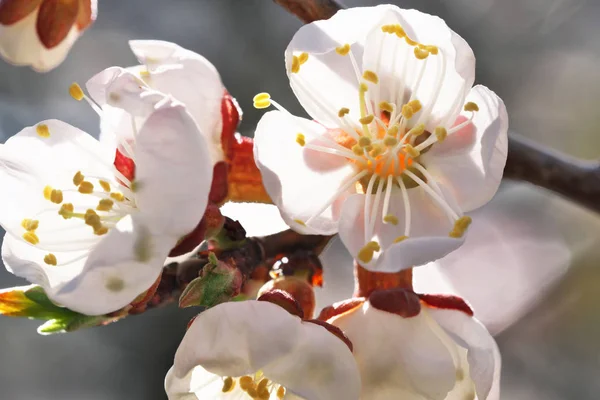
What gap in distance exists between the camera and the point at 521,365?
3.45 meters

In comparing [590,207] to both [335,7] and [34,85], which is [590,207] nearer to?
[335,7]

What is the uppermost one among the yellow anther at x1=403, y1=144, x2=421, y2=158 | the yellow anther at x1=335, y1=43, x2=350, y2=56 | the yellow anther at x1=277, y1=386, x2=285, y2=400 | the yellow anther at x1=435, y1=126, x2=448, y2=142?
the yellow anther at x1=335, y1=43, x2=350, y2=56

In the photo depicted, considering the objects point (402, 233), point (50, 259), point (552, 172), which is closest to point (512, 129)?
point (552, 172)

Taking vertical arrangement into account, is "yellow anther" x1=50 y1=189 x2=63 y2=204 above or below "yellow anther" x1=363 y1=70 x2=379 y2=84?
above

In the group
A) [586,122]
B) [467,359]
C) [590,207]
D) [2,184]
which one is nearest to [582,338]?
[586,122]

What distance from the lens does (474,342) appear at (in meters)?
1.08

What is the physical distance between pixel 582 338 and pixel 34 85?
2682mm

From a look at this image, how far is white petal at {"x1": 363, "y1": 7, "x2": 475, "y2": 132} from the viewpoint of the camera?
3.59 feet

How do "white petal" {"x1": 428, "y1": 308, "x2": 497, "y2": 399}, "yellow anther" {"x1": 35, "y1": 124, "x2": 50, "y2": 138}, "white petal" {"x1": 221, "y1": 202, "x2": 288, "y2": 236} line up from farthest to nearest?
"white petal" {"x1": 221, "y1": 202, "x2": 288, "y2": 236} < "yellow anther" {"x1": 35, "y1": 124, "x2": 50, "y2": 138} < "white petal" {"x1": 428, "y1": 308, "x2": 497, "y2": 399}

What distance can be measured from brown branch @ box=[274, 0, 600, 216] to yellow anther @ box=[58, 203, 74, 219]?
63 cm

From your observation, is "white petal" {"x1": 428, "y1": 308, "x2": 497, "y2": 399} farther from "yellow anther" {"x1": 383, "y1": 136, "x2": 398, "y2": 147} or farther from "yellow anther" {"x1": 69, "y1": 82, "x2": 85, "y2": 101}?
"yellow anther" {"x1": 69, "y1": 82, "x2": 85, "y2": 101}

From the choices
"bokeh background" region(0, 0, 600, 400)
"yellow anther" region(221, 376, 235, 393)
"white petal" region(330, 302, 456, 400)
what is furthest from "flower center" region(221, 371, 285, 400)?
"bokeh background" region(0, 0, 600, 400)

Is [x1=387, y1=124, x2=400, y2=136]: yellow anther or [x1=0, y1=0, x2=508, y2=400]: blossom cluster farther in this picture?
[x1=387, y1=124, x2=400, y2=136]: yellow anther

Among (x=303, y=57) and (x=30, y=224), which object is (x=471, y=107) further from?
(x=30, y=224)
